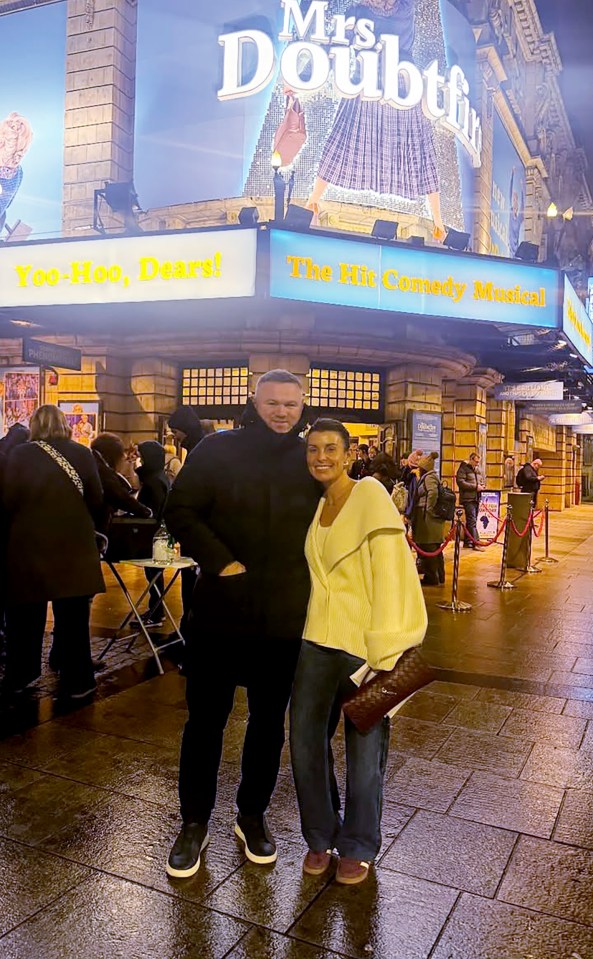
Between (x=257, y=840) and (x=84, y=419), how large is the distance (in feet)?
43.4

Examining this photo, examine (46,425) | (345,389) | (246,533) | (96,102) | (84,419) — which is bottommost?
(246,533)

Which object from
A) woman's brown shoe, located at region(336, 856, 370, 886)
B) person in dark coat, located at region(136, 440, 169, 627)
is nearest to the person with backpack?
person in dark coat, located at region(136, 440, 169, 627)

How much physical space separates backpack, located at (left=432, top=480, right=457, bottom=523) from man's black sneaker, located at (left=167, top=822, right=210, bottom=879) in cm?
737

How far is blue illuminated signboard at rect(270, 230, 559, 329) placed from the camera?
1183 centimetres

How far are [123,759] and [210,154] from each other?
14.4 m

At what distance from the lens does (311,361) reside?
14.9m

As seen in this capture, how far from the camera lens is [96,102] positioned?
15344 mm

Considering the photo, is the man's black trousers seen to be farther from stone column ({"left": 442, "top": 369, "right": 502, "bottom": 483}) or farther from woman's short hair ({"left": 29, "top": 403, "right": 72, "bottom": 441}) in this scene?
stone column ({"left": 442, "top": 369, "right": 502, "bottom": 483})

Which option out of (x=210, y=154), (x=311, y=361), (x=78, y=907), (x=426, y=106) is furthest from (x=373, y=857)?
(x=426, y=106)

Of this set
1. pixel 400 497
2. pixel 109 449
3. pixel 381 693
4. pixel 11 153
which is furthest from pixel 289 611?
pixel 11 153

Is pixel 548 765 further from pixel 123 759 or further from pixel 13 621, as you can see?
pixel 13 621

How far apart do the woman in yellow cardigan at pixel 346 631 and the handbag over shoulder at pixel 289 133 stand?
1430cm

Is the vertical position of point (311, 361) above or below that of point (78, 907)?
above

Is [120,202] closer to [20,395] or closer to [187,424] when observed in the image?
[20,395]
